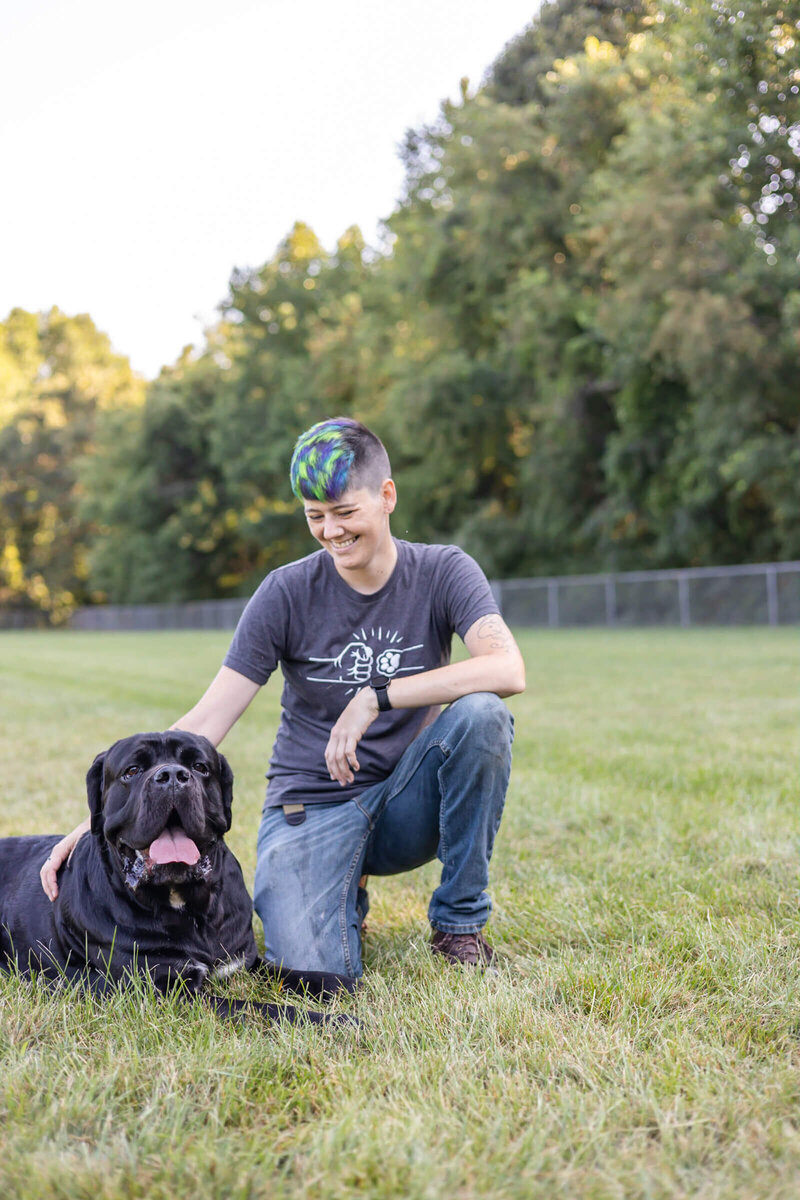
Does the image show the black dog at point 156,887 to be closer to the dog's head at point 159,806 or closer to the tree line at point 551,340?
the dog's head at point 159,806

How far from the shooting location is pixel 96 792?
123 inches

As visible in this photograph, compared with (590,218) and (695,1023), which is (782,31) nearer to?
(695,1023)

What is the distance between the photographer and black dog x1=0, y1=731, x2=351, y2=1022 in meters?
2.87

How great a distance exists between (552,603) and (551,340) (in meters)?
7.57

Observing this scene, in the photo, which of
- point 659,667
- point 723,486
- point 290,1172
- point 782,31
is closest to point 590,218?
point 723,486

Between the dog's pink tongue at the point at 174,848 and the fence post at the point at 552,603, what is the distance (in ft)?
92.4

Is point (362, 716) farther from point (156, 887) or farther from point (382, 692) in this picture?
point (156, 887)

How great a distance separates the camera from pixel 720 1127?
209 centimetres

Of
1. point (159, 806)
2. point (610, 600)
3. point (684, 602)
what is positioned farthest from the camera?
point (610, 600)

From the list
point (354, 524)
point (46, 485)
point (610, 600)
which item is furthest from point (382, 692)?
point (46, 485)

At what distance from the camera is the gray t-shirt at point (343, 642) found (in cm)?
356

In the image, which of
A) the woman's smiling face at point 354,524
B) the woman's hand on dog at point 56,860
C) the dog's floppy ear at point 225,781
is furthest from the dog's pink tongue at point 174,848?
the woman's smiling face at point 354,524

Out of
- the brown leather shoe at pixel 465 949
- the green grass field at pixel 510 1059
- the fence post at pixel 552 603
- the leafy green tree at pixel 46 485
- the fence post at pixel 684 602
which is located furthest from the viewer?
the leafy green tree at pixel 46 485

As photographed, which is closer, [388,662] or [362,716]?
[362,716]
